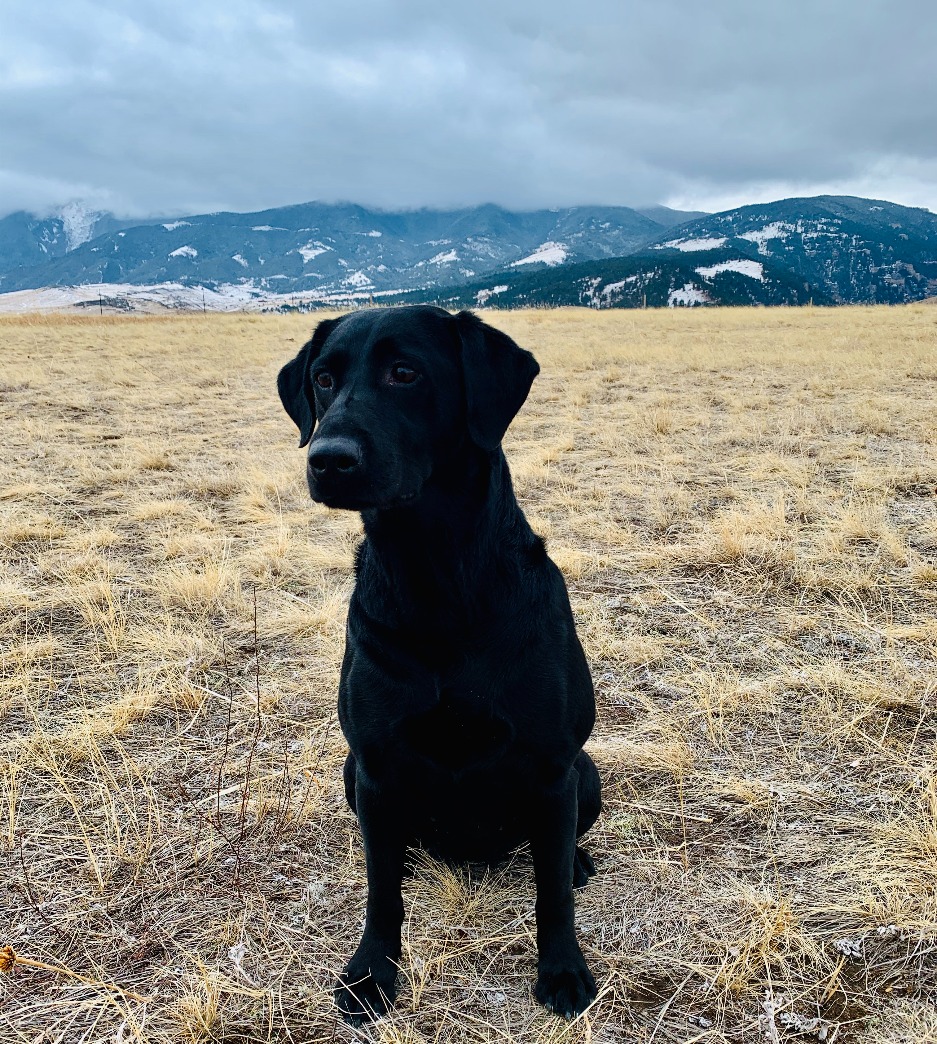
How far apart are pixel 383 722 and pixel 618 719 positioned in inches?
68.1

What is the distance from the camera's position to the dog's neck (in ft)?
6.40

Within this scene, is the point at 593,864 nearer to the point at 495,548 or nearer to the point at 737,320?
the point at 495,548

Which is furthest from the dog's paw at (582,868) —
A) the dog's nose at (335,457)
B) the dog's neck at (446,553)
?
the dog's nose at (335,457)

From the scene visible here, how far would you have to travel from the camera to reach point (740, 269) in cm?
14475

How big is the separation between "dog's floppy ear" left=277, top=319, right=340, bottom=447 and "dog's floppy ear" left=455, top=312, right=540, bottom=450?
1.91 feet

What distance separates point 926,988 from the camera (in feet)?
5.91

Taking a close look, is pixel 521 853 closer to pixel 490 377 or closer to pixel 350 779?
pixel 350 779

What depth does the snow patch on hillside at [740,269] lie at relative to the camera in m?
137

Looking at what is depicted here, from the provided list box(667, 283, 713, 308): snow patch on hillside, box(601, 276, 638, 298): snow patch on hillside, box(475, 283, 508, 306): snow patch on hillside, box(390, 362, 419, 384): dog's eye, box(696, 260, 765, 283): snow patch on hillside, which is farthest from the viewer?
box(475, 283, 508, 306): snow patch on hillside

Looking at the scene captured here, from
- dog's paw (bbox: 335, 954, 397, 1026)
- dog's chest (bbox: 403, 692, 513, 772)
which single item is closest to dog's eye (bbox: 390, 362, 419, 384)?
dog's chest (bbox: 403, 692, 513, 772)

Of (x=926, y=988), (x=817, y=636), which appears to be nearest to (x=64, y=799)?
(x=926, y=988)

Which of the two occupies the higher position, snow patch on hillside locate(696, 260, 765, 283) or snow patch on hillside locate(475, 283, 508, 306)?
snow patch on hillside locate(696, 260, 765, 283)

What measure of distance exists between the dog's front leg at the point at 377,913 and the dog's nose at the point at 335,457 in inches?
34.6

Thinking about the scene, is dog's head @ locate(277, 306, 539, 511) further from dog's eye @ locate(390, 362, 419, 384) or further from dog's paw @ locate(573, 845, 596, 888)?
dog's paw @ locate(573, 845, 596, 888)
